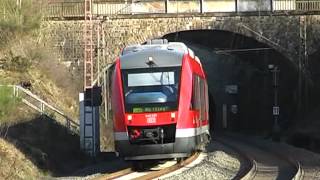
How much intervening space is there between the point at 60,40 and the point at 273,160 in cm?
1929

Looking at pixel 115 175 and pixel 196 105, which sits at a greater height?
pixel 196 105

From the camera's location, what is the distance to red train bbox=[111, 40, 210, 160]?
1911 centimetres

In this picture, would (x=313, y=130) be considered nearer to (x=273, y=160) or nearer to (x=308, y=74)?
(x=308, y=74)

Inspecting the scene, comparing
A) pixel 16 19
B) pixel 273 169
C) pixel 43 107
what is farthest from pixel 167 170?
pixel 16 19

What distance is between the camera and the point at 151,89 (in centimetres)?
1956

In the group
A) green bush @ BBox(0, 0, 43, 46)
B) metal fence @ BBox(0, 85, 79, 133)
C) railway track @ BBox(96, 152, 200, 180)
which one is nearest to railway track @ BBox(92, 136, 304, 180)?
railway track @ BBox(96, 152, 200, 180)

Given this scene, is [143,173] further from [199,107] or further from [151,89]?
[199,107]

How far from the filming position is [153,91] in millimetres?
19547

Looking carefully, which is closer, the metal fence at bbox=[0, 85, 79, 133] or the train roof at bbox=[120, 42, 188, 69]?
the train roof at bbox=[120, 42, 188, 69]

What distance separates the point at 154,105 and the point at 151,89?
56cm

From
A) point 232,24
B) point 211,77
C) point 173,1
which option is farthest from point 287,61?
point 211,77

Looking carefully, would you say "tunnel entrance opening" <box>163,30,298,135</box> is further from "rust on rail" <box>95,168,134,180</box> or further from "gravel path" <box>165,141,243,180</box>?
"rust on rail" <box>95,168,134,180</box>

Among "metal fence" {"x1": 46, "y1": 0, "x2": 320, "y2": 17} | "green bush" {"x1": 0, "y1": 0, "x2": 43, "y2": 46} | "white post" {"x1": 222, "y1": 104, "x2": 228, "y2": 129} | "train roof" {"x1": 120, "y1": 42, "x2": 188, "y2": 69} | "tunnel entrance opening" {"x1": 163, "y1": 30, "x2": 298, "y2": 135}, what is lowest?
"white post" {"x1": 222, "y1": 104, "x2": 228, "y2": 129}

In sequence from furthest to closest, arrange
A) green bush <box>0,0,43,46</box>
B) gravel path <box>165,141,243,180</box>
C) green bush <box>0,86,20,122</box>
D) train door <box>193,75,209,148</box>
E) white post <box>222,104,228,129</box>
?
white post <box>222,104,228,129</box> < green bush <box>0,0,43,46</box> < train door <box>193,75,209,148</box> < gravel path <box>165,141,243,180</box> < green bush <box>0,86,20,122</box>
